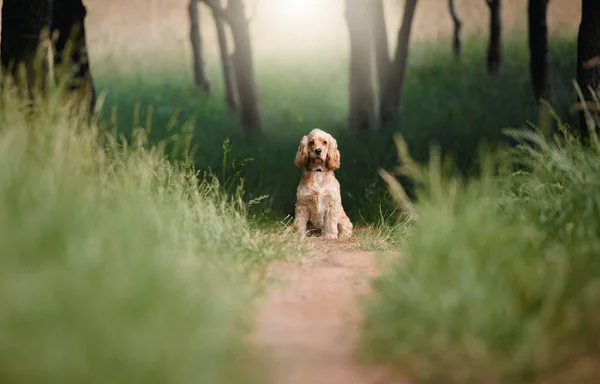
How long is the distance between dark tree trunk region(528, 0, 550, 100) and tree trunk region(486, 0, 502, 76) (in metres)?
3.05

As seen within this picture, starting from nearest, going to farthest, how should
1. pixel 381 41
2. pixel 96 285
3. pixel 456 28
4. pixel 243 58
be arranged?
pixel 96 285
pixel 381 41
pixel 243 58
pixel 456 28

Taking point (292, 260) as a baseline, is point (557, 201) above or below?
above

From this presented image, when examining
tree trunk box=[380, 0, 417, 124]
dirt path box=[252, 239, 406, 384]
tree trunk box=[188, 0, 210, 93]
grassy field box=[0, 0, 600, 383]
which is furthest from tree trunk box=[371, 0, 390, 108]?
dirt path box=[252, 239, 406, 384]

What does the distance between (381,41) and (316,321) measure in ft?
28.9

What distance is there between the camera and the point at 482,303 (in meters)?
2.76

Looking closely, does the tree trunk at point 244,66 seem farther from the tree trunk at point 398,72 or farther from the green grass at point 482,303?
the green grass at point 482,303

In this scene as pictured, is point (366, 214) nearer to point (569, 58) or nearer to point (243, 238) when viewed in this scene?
point (243, 238)

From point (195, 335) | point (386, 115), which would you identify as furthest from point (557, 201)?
point (386, 115)

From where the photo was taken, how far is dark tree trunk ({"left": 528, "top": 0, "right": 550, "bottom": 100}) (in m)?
9.39

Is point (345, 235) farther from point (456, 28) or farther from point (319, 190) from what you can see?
point (456, 28)

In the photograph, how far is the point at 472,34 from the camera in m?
16.6

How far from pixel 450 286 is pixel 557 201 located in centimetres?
152

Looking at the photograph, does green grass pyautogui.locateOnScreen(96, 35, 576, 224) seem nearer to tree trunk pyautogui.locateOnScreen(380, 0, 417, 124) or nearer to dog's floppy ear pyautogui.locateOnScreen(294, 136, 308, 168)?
tree trunk pyautogui.locateOnScreen(380, 0, 417, 124)

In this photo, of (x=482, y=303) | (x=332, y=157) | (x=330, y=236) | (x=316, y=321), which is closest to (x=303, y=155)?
(x=332, y=157)
